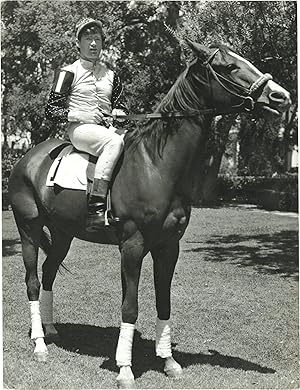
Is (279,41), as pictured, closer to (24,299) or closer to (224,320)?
(224,320)

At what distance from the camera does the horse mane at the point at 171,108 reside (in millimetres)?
4453

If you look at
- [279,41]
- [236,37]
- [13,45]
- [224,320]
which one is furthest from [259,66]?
[13,45]

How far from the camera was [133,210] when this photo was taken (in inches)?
176

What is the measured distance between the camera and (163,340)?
4.85 metres

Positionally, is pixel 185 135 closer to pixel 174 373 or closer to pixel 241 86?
pixel 241 86

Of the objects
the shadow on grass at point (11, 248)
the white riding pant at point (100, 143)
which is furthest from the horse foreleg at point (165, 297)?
the shadow on grass at point (11, 248)

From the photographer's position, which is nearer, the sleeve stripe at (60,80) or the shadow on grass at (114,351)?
the sleeve stripe at (60,80)

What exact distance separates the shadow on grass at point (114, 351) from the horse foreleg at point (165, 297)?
20cm

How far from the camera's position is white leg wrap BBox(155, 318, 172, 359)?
482cm

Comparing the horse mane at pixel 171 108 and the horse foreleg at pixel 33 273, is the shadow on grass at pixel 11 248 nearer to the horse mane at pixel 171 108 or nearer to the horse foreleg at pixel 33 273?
the horse foreleg at pixel 33 273

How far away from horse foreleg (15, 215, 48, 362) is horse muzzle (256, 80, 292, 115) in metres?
2.75

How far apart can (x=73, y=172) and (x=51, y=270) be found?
1.57 meters

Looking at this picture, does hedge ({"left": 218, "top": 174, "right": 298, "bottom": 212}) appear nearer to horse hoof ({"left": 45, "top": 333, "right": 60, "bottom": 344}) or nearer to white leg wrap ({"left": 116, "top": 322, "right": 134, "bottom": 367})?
horse hoof ({"left": 45, "top": 333, "right": 60, "bottom": 344})

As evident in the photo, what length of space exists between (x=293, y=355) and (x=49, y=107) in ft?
11.8
